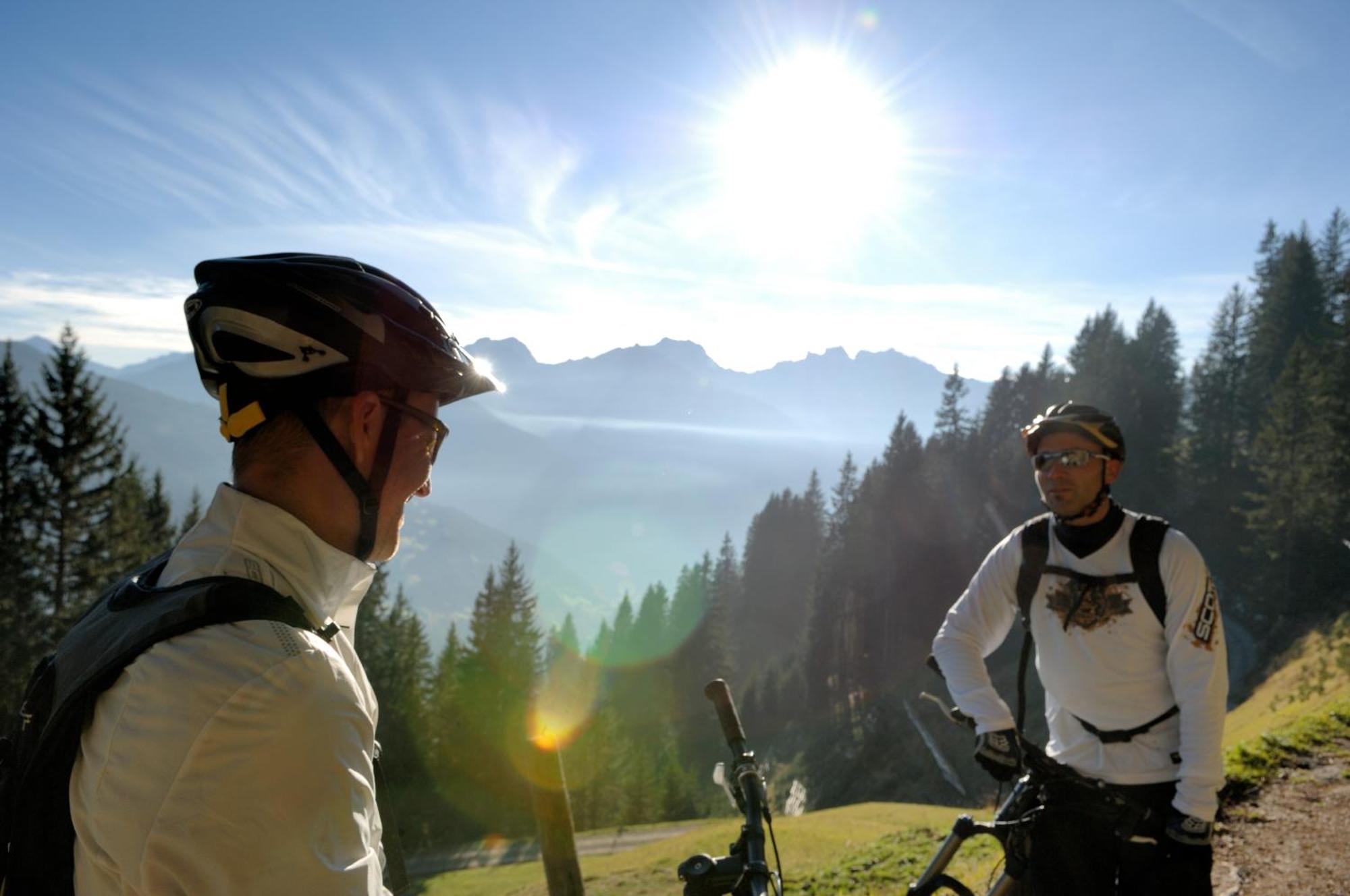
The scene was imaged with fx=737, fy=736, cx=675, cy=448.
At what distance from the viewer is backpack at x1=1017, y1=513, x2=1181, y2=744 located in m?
4.58

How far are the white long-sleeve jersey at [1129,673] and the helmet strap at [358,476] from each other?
3.83 metres

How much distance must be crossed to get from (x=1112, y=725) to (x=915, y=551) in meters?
61.4

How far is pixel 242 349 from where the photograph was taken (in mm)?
2225

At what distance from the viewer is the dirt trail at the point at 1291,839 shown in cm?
682

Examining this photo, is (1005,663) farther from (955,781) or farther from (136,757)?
(136,757)

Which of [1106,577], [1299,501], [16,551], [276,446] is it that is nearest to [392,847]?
[276,446]

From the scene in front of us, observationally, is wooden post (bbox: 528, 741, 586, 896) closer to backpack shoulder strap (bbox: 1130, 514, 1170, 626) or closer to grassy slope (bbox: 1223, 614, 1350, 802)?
backpack shoulder strap (bbox: 1130, 514, 1170, 626)

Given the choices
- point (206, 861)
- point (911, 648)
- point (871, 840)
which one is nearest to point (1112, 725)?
point (206, 861)

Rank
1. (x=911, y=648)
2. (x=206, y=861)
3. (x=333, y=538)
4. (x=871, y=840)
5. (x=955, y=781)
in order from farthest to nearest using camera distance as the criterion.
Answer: (x=911, y=648), (x=955, y=781), (x=871, y=840), (x=333, y=538), (x=206, y=861)

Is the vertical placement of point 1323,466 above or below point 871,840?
above

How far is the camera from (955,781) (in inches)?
1678

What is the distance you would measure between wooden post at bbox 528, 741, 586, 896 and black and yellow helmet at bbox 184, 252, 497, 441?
3679 millimetres

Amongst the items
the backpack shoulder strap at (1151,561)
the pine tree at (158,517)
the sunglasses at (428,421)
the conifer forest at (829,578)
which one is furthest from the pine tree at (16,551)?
the backpack shoulder strap at (1151,561)

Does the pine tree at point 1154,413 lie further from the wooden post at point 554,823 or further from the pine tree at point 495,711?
the wooden post at point 554,823
